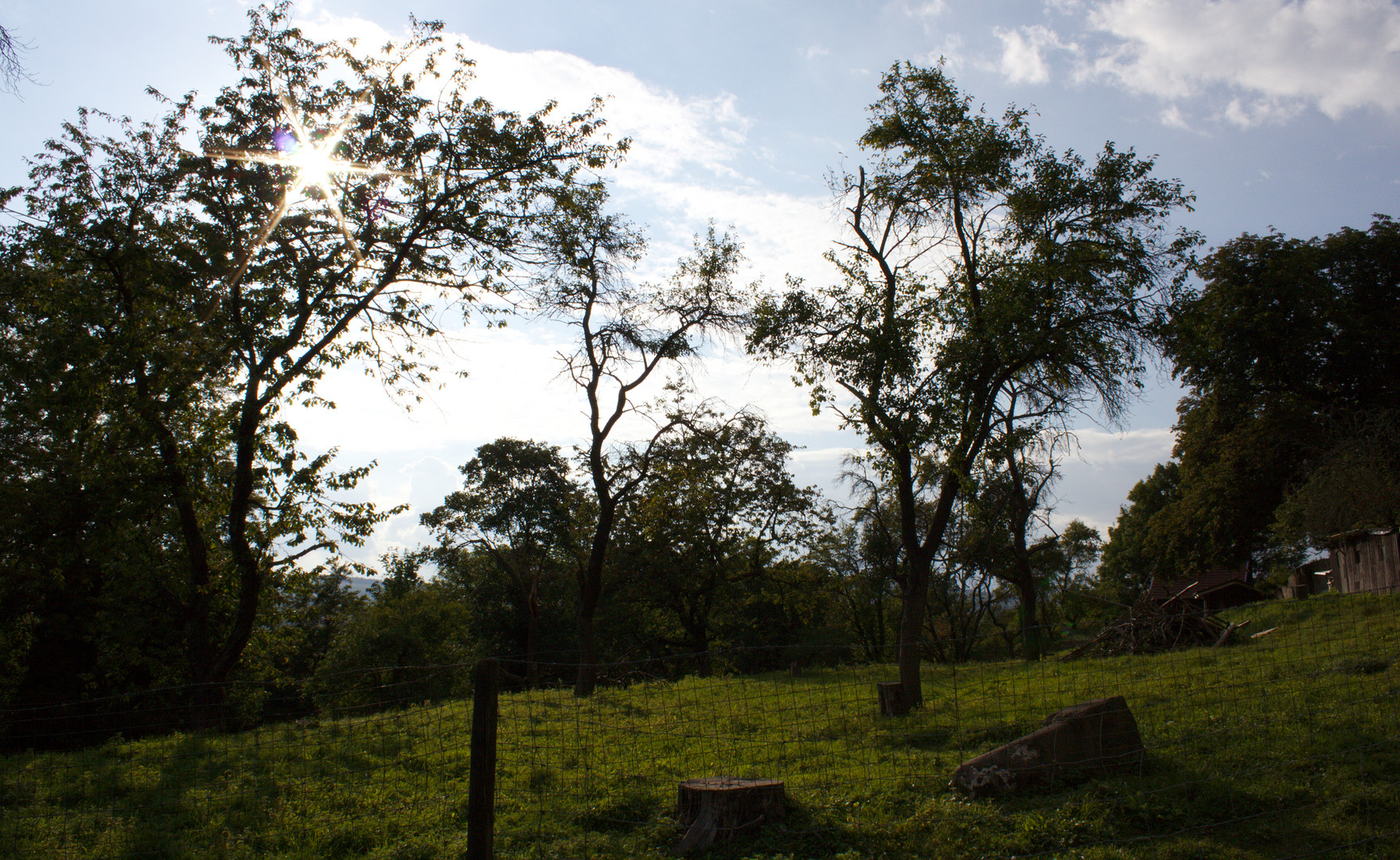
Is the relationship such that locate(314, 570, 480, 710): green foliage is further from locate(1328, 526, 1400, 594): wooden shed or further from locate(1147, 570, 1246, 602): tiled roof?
locate(1328, 526, 1400, 594): wooden shed

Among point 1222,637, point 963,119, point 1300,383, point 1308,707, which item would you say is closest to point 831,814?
point 1308,707

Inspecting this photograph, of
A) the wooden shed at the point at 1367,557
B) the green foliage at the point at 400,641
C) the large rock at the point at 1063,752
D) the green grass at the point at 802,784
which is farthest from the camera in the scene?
the green foliage at the point at 400,641

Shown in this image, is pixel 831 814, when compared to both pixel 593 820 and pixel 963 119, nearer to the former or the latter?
pixel 593 820

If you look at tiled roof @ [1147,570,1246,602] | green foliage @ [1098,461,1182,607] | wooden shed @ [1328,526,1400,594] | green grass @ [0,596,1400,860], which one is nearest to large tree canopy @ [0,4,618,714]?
green grass @ [0,596,1400,860]

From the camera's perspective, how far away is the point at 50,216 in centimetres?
1266

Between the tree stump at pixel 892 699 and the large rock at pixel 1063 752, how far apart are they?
459cm

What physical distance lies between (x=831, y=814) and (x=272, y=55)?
47.9 feet

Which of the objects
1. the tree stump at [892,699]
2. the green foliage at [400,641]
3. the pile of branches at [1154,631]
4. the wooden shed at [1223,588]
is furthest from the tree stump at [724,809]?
the wooden shed at [1223,588]

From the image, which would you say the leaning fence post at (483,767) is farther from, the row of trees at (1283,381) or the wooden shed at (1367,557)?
the row of trees at (1283,381)

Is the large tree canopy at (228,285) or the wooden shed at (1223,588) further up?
the large tree canopy at (228,285)

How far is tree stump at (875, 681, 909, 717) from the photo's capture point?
11.6 metres

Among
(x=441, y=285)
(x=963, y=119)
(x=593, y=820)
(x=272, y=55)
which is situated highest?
(x=272, y=55)

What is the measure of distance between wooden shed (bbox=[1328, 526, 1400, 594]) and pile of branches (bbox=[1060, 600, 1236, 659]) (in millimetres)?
3547

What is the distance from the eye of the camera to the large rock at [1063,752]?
6590 mm
